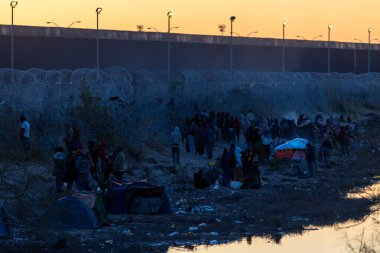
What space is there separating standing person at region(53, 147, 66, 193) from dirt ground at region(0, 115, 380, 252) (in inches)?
17.0

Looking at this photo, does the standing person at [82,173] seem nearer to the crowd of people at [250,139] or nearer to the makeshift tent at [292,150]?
the crowd of people at [250,139]

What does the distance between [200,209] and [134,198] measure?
6.65 feet

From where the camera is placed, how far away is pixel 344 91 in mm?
75062

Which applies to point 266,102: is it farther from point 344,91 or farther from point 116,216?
point 116,216

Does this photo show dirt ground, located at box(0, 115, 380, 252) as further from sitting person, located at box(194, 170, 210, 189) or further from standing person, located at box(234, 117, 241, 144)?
standing person, located at box(234, 117, 241, 144)

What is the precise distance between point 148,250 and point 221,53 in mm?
60733

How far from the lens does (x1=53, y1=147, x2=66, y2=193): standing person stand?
25797 millimetres

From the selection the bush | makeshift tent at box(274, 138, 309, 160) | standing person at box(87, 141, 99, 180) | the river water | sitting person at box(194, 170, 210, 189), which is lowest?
the river water

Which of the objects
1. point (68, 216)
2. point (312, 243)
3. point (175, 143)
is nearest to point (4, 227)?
point (68, 216)

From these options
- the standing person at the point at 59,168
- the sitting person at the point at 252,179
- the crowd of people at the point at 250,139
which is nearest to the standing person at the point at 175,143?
the crowd of people at the point at 250,139

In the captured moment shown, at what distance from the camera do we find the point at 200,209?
25734 millimetres

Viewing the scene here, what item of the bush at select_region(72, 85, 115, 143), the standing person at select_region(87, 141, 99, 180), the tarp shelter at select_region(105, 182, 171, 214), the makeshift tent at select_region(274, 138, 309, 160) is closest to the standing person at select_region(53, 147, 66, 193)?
the standing person at select_region(87, 141, 99, 180)

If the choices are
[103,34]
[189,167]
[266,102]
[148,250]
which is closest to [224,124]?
[189,167]

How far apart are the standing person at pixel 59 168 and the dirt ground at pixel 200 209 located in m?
0.43
